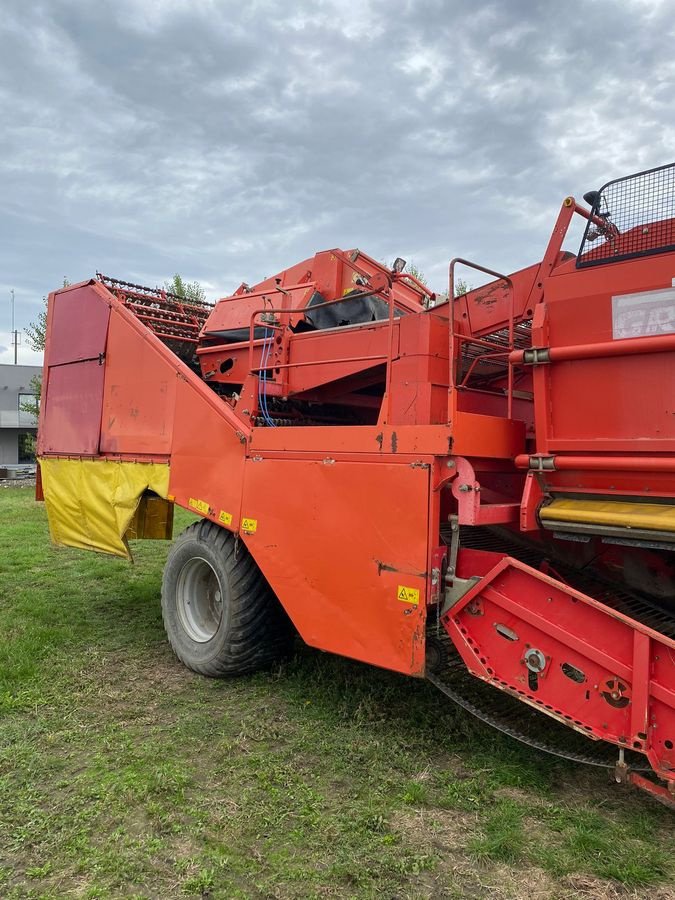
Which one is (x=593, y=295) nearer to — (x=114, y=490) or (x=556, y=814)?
(x=556, y=814)

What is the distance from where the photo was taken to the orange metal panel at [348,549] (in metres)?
3.46

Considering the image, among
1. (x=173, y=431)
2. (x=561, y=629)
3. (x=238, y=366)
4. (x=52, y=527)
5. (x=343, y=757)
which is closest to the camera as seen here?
(x=561, y=629)

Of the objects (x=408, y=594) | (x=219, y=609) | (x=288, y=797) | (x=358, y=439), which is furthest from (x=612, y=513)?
(x=219, y=609)

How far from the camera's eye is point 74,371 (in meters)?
5.90

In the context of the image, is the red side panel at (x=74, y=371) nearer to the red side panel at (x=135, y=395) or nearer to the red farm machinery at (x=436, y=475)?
the red farm machinery at (x=436, y=475)

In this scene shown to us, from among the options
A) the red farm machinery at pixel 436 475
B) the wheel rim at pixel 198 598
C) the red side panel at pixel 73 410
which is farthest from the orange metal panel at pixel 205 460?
the red side panel at pixel 73 410

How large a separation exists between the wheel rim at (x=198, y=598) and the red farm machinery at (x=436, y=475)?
0.7 inches

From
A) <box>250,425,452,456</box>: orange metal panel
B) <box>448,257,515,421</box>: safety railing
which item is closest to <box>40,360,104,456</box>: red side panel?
<box>250,425,452,456</box>: orange metal panel

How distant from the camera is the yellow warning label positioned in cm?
341

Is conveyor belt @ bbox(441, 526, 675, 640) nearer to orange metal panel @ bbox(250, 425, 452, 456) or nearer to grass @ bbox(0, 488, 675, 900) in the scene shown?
orange metal panel @ bbox(250, 425, 452, 456)

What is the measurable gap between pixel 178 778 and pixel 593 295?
121 inches

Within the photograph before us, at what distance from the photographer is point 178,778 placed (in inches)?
126

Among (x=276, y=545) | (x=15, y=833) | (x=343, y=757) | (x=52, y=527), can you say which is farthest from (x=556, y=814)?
(x=52, y=527)

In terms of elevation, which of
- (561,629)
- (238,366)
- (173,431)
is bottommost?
(561,629)
